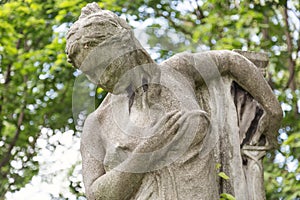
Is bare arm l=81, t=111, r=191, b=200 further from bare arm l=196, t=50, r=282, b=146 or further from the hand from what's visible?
bare arm l=196, t=50, r=282, b=146

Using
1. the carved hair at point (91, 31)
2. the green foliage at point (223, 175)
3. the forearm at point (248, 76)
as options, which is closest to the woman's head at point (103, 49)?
the carved hair at point (91, 31)

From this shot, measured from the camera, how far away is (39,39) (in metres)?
11.1

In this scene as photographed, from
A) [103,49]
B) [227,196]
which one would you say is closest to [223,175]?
[227,196]

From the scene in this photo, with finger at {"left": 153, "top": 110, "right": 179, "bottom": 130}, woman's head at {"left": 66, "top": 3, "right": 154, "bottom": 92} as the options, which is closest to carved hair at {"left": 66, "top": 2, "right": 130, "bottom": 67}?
woman's head at {"left": 66, "top": 3, "right": 154, "bottom": 92}

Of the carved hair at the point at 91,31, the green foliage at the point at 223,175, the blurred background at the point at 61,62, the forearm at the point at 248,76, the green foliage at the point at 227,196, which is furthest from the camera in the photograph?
the blurred background at the point at 61,62

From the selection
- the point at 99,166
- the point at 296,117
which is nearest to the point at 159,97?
the point at 99,166

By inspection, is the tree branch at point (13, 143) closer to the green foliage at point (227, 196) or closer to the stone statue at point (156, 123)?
the stone statue at point (156, 123)

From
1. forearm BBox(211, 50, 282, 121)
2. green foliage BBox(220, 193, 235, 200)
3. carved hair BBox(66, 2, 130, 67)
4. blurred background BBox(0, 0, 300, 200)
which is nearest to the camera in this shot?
carved hair BBox(66, 2, 130, 67)

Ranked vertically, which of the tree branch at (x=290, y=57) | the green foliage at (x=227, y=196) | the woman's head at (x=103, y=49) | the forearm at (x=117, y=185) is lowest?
the tree branch at (x=290, y=57)

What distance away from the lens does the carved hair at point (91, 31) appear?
14.0 ft

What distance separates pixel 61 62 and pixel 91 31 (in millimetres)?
5619

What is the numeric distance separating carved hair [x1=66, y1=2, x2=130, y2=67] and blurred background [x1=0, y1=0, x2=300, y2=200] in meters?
4.88

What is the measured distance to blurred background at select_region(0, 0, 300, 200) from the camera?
9.72 m

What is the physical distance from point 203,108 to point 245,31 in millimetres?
5497
